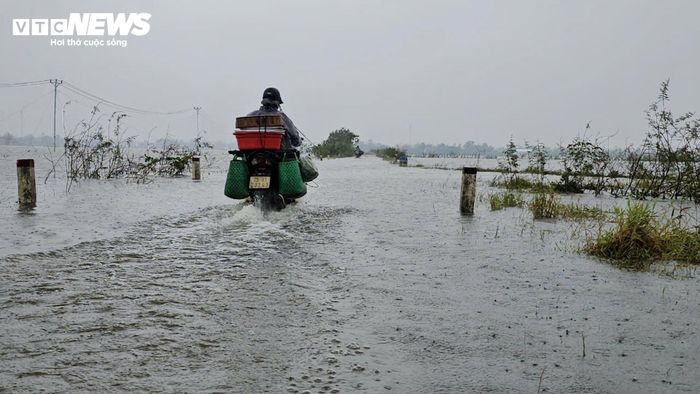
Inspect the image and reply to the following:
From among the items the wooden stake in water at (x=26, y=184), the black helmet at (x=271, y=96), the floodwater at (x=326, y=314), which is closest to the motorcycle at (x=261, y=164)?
the black helmet at (x=271, y=96)

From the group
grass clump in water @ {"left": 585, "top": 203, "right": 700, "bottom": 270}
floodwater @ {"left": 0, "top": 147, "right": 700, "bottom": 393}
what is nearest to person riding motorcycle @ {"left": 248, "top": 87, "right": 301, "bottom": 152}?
floodwater @ {"left": 0, "top": 147, "right": 700, "bottom": 393}

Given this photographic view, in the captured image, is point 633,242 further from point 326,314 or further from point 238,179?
point 238,179

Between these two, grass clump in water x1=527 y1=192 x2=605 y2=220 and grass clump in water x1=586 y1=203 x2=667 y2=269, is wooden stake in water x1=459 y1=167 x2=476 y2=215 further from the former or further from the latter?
grass clump in water x1=586 y1=203 x2=667 y2=269

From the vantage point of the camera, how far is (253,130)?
7.45 meters

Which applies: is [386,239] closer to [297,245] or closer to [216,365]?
[297,245]

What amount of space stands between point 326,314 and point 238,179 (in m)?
4.74

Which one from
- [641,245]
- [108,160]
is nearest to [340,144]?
[108,160]

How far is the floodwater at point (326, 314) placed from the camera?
93.3 inches

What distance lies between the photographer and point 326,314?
3.31 meters

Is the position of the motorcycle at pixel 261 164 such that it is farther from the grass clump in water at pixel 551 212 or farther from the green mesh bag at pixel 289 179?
the grass clump in water at pixel 551 212

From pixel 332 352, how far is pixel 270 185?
5.35 meters

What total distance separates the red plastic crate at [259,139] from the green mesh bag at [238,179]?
0.33 metres

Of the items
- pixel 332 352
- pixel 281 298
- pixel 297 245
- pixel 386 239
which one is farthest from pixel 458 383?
pixel 386 239

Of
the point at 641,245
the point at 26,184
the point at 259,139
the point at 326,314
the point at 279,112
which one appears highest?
the point at 279,112
